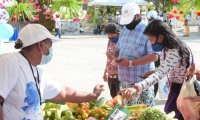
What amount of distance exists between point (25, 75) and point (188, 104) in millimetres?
1702

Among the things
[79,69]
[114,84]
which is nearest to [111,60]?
[114,84]

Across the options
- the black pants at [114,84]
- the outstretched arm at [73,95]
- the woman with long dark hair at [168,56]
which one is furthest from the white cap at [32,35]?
the black pants at [114,84]

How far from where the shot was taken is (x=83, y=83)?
29.5 ft

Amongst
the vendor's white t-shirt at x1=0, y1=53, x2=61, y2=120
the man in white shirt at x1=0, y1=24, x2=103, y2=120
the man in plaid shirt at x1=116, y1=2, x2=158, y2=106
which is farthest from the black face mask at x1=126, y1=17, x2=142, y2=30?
the vendor's white t-shirt at x1=0, y1=53, x2=61, y2=120

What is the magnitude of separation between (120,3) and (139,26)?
634 inches

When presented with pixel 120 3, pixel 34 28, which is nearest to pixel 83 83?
pixel 34 28

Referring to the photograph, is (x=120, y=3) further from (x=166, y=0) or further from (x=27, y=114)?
(x=27, y=114)

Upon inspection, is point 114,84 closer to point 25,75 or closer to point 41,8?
point 41,8

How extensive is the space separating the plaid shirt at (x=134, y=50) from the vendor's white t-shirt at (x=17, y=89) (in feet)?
6.32

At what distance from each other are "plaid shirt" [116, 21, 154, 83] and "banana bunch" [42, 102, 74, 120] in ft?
3.03

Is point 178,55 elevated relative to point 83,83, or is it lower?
elevated

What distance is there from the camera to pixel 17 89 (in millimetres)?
2562

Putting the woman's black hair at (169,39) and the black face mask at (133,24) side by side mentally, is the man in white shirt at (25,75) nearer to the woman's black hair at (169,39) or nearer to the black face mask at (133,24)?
the woman's black hair at (169,39)

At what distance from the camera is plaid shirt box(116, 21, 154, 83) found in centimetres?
436
